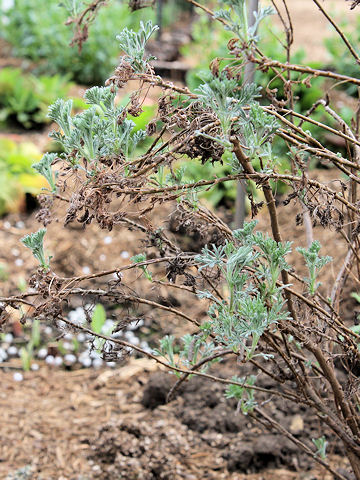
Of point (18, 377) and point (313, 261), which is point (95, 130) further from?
point (18, 377)

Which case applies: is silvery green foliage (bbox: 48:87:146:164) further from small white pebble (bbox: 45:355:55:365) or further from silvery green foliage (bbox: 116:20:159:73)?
small white pebble (bbox: 45:355:55:365)

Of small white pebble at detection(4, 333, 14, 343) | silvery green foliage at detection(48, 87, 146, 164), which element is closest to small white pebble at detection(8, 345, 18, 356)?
small white pebble at detection(4, 333, 14, 343)

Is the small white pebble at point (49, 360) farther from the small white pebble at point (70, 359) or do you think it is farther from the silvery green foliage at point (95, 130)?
the silvery green foliage at point (95, 130)

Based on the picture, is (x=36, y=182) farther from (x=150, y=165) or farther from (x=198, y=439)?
(x=150, y=165)

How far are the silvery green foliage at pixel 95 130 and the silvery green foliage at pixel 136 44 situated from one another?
0.27ft

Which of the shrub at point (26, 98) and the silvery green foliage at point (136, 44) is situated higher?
the shrub at point (26, 98)

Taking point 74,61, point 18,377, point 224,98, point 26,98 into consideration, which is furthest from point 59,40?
point 224,98

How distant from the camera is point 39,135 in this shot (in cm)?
668

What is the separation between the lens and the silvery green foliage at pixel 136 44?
1187 millimetres

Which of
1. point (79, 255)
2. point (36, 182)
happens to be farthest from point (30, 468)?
point (36, 182)

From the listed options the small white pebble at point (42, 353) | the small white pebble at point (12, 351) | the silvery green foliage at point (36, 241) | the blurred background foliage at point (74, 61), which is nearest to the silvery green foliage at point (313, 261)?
the silvery green foliage at point (36, 241)

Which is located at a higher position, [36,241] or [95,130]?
[95,130]

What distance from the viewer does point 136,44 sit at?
46.9 inches

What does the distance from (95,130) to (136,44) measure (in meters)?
0.19
